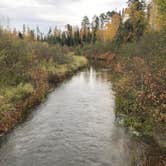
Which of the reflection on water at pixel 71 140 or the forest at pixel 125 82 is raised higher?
the forest at pixel 125 82

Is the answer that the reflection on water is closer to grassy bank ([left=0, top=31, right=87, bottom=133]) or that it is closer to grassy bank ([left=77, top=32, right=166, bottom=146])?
grassy bank ([left=0, top=31, right=87, bottom=133])

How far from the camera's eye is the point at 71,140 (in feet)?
52.1

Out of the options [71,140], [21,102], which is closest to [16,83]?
[21,102]

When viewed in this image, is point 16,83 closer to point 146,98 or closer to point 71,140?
point 71,140

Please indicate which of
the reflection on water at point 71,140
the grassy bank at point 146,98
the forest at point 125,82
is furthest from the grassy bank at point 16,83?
the grassy bank at point 146,98

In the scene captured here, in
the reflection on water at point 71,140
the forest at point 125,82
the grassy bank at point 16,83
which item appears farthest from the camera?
the grassy bank at point 16,83

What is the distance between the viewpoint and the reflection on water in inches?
524

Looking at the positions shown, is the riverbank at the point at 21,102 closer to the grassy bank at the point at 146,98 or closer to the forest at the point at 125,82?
the forest at the point at 125,82

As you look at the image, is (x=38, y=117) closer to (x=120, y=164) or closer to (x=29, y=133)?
(x=29, y=133)

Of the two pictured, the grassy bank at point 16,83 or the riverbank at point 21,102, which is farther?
the grassy bank at point 16,83

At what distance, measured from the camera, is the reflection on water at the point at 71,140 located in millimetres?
13320

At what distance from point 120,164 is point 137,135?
383 cm

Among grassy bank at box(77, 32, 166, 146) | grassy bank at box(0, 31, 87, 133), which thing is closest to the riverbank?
grassy bank at box(0, 31, 87, 133)

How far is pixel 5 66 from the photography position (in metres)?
24.0
